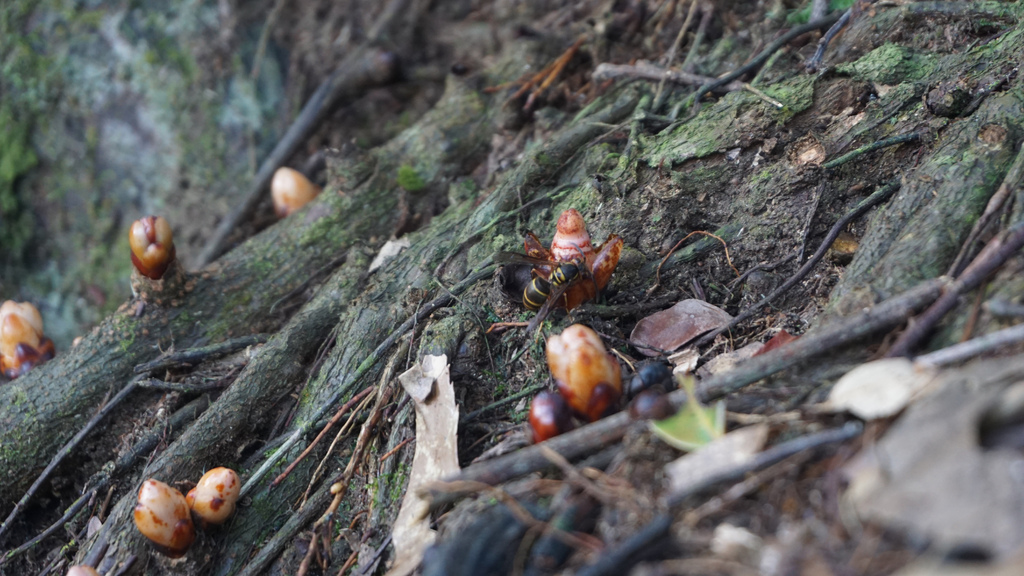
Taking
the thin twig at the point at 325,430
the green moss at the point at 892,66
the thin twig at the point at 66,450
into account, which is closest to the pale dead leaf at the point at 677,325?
the thin twig at the point at 325,430

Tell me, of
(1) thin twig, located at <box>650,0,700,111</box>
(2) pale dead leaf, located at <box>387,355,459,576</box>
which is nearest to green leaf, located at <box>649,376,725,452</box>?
(2) pale dead leaf, located at <box>387,355,459,576</box>

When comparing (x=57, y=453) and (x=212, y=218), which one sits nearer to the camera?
(x=57, y=453)

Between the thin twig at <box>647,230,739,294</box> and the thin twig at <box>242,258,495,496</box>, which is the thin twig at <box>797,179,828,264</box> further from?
the thin twig at <box>242,258,495,496</box>

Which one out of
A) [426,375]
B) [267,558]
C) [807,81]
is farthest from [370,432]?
[807,81]

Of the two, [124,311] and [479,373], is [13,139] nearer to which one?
[124,311]

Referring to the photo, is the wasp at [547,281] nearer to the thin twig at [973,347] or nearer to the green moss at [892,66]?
the thin twig at [973,347]

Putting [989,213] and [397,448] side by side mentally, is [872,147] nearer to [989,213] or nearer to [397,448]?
[989,213]

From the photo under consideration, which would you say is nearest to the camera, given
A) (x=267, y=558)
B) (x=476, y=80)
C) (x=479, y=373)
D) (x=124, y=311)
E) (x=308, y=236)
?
(x=267, y=558)
